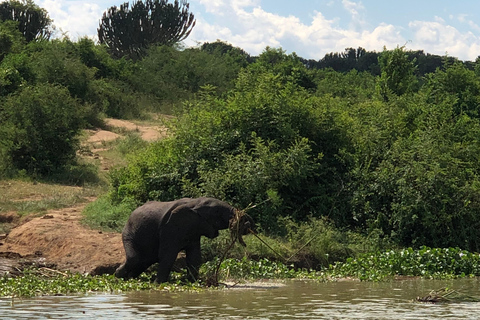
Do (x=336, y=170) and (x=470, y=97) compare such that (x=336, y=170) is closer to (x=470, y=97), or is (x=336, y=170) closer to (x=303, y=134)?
(x=303, y=134)

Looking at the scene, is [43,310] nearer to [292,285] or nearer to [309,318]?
[309,318]

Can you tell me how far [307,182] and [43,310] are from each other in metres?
7.90

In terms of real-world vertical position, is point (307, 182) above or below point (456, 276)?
above

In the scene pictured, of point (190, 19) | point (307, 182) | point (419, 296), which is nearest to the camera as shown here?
point (419, 296)

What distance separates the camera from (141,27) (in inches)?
2010

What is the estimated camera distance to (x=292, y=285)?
1044 centimetres

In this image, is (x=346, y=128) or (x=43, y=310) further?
(x=346, y=128)

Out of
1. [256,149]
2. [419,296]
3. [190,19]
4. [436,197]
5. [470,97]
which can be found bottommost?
[419,296]

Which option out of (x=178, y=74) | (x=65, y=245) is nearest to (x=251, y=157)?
(x=65, y=245)

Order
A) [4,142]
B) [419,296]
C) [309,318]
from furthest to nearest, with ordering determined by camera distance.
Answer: [4,142] → [419,296] → [309,318]

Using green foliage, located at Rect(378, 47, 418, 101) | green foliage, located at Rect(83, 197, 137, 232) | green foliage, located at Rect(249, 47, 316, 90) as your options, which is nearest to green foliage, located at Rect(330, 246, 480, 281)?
green foliage, located at Rect(83, 197, 137, 232)

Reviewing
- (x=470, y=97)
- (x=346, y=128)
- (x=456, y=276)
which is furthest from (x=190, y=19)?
(x=456, y=276)

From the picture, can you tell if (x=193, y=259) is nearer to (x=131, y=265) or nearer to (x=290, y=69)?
(x=131, y=265)

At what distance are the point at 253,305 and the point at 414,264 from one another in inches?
174
